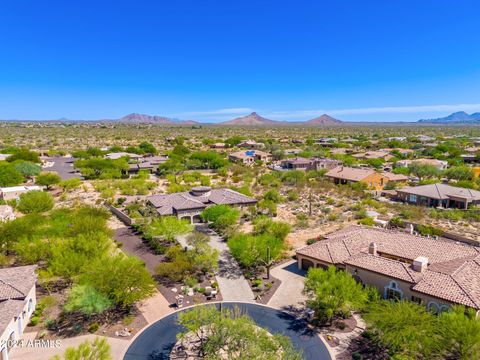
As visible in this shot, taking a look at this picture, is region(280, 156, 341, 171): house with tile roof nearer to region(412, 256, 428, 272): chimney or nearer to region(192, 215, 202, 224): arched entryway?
region(192, 215, 202, 224): arched entryway

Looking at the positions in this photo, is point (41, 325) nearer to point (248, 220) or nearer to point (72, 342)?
point (72, 342)

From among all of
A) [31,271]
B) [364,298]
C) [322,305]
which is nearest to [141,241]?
[31,271]

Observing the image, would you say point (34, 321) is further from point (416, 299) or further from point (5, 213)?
point (416, 299)

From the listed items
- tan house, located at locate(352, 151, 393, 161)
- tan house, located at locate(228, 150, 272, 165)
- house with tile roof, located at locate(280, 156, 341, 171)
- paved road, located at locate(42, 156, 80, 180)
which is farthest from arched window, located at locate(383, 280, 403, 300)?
tan house, located at locate(352, 151, 393, 161)

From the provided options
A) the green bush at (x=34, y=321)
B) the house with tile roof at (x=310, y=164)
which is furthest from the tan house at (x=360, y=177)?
the green bush at (x=34, y=321)

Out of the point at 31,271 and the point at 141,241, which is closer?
the point at 31,271

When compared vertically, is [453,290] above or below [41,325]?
above

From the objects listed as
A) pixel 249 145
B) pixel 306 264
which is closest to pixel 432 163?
pixel 306 264
